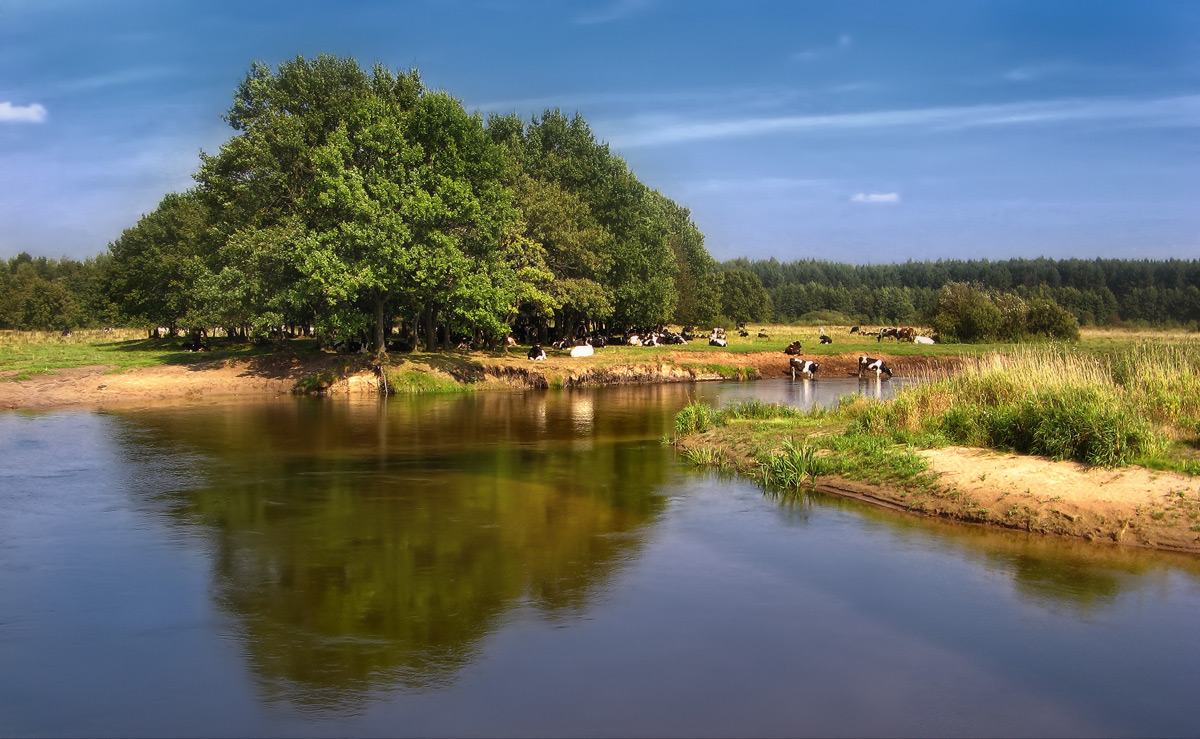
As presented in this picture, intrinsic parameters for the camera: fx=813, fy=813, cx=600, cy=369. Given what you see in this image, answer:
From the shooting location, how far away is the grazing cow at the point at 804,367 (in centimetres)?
4527

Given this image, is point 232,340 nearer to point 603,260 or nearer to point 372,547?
point 603,260

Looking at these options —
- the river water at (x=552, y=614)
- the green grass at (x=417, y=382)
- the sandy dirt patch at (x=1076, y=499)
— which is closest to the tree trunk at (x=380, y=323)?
the green grass at (x=417, y=382)

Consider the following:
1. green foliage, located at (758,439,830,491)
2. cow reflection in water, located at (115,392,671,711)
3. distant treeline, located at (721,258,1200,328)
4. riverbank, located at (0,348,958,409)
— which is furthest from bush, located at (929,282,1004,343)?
green foliage, located at (758,439,830,491)

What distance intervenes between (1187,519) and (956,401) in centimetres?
673

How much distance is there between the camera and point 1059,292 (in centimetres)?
12225

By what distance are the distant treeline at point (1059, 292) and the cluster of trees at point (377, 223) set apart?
6403cm

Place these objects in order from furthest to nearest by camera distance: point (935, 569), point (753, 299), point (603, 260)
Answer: point (753, 299) → point (603, 260) → point (935, 569)

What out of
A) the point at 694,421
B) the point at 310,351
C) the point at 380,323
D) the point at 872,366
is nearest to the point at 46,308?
the point at 310,351

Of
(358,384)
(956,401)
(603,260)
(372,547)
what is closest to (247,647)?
(372,547)

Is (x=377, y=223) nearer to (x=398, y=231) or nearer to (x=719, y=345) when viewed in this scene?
(x=398, y=231)

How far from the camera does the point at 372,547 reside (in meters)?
12.9

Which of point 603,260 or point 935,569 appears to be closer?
point 935,569

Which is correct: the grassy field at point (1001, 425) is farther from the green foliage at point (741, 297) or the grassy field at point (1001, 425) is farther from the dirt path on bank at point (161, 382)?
the green foliage at point (741, 297)

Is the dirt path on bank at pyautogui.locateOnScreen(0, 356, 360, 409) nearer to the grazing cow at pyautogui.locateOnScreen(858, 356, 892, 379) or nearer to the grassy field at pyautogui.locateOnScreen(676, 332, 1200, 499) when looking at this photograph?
the grassy field at pyautogui.locateOnScreen(676, 332, 1200, 499)
